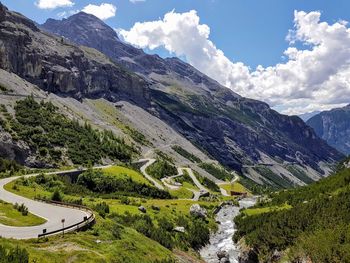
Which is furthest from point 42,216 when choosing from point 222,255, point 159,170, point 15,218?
point 159,170

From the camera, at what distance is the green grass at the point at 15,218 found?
43.8 m

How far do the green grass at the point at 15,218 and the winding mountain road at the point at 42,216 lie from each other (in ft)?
3.03

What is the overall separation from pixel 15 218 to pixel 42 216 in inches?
147

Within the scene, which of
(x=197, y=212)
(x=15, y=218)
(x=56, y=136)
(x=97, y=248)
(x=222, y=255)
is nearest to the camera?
(x=97, y=248)

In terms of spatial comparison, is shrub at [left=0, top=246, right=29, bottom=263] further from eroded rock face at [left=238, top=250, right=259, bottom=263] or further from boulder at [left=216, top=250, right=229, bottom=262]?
boulder at [left=216, top=250, right=229, bottom=262]

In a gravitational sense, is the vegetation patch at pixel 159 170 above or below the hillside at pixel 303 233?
below

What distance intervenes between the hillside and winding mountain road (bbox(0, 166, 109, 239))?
916 inches

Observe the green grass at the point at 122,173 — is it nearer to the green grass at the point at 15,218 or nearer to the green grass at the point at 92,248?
the green grass at the point at 92,248

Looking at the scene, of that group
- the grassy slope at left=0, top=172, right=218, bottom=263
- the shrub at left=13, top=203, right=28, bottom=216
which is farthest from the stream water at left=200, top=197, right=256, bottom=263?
the shrub at left=13, top=203, right=28, bottom=216

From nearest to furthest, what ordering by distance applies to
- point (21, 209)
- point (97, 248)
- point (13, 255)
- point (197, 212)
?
1. point (13, 255)
2. point (97, 248)
3. point (21, 209)
4. point (197, 212)

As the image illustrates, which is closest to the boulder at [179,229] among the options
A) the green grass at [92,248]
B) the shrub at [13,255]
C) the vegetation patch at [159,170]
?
the green grass at [92,248]

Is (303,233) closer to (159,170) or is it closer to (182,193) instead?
(182,193)

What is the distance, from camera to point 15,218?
45625mm

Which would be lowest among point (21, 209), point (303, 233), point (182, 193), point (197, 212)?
point (182, 193)
